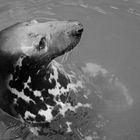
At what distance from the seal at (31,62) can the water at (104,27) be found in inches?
76.3

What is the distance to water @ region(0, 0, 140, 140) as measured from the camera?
304 inches

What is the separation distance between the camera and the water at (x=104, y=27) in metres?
7.73

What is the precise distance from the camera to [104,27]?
9023 mm

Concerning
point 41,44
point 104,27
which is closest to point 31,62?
point 41,44

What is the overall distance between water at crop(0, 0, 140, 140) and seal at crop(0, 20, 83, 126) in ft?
6.35

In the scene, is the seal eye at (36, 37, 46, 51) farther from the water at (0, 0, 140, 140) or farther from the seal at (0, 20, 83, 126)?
the water at (0, 0, 140, 140)

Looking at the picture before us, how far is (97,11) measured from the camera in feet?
30.3

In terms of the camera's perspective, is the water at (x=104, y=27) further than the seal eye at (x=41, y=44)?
Yes

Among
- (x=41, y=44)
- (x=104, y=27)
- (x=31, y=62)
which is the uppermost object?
(x=41, y=44)

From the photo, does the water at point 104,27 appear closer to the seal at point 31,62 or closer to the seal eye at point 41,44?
the seal at point 31,62

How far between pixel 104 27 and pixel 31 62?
14.8 feet

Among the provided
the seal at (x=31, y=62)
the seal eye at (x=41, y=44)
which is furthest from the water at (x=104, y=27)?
the seal eye at (x=41, y=44)

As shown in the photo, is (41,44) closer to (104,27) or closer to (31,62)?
(31,62)

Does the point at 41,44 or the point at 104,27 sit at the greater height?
the point at 41,44
